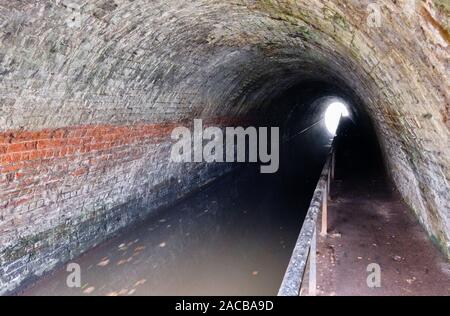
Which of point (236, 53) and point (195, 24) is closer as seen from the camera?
point (195, 24)

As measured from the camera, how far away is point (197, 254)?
7.07 meters

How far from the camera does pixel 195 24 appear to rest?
600cm

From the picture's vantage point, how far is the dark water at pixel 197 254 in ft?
19.0

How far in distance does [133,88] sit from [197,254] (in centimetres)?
319

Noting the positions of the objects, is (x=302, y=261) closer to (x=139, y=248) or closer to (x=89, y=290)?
(x=89, y=290)

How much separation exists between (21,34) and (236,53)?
4.76m

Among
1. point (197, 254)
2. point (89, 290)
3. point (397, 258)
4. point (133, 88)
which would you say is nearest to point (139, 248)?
point (197, 254)

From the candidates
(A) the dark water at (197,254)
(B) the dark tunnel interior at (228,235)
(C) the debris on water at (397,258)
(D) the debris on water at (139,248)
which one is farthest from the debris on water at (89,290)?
(C) the debris on water at (397,258)

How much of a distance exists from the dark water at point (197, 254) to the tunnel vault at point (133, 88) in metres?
0.43

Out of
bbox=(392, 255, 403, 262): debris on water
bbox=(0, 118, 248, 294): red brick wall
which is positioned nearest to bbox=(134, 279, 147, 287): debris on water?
bbox=(0, 118, 248, 294): red brick wall

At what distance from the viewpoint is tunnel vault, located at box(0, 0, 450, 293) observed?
3.76m

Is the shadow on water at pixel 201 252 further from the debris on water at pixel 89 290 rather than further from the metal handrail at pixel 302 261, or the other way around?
the metal handrail at pixel 302 261
